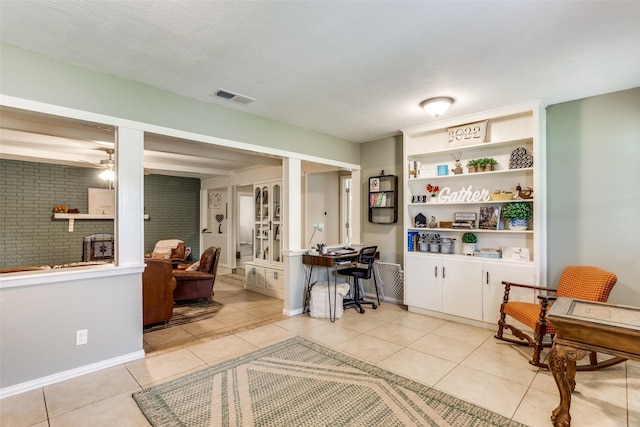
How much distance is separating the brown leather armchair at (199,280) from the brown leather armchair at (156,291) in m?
0.83

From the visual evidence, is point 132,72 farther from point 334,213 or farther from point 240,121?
point 334,213

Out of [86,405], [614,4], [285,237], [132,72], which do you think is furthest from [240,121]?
[614,4]

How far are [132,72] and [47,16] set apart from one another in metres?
0.77

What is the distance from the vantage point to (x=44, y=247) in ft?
19.6

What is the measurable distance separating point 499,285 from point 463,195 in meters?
1.19

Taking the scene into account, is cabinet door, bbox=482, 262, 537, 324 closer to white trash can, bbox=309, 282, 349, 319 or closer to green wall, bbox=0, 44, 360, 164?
white trash can, bbox=309, 282, 349, 319

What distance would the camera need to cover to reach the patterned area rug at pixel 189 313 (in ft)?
13.2

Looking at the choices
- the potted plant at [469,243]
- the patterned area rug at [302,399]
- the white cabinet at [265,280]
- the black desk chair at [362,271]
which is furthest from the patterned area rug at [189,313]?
the potted plant at [469,243]

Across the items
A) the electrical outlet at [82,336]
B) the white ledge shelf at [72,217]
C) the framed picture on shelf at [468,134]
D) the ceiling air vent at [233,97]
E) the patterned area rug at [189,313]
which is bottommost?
the patterned area rug at [189,313]

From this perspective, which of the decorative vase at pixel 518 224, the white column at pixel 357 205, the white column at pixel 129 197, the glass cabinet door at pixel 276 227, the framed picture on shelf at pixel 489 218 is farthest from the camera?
the glass cabinet door at pixel 276 227

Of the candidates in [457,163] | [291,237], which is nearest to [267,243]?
[291,237]

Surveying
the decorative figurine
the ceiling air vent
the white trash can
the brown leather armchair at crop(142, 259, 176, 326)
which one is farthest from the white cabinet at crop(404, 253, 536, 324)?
the brown leather armchair at crop(142, 259, 176, 326)

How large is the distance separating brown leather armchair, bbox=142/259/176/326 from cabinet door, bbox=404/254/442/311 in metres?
3.16

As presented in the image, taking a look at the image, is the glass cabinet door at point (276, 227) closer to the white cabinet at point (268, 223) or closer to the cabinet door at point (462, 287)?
the white cabinet at point (268, 223)
